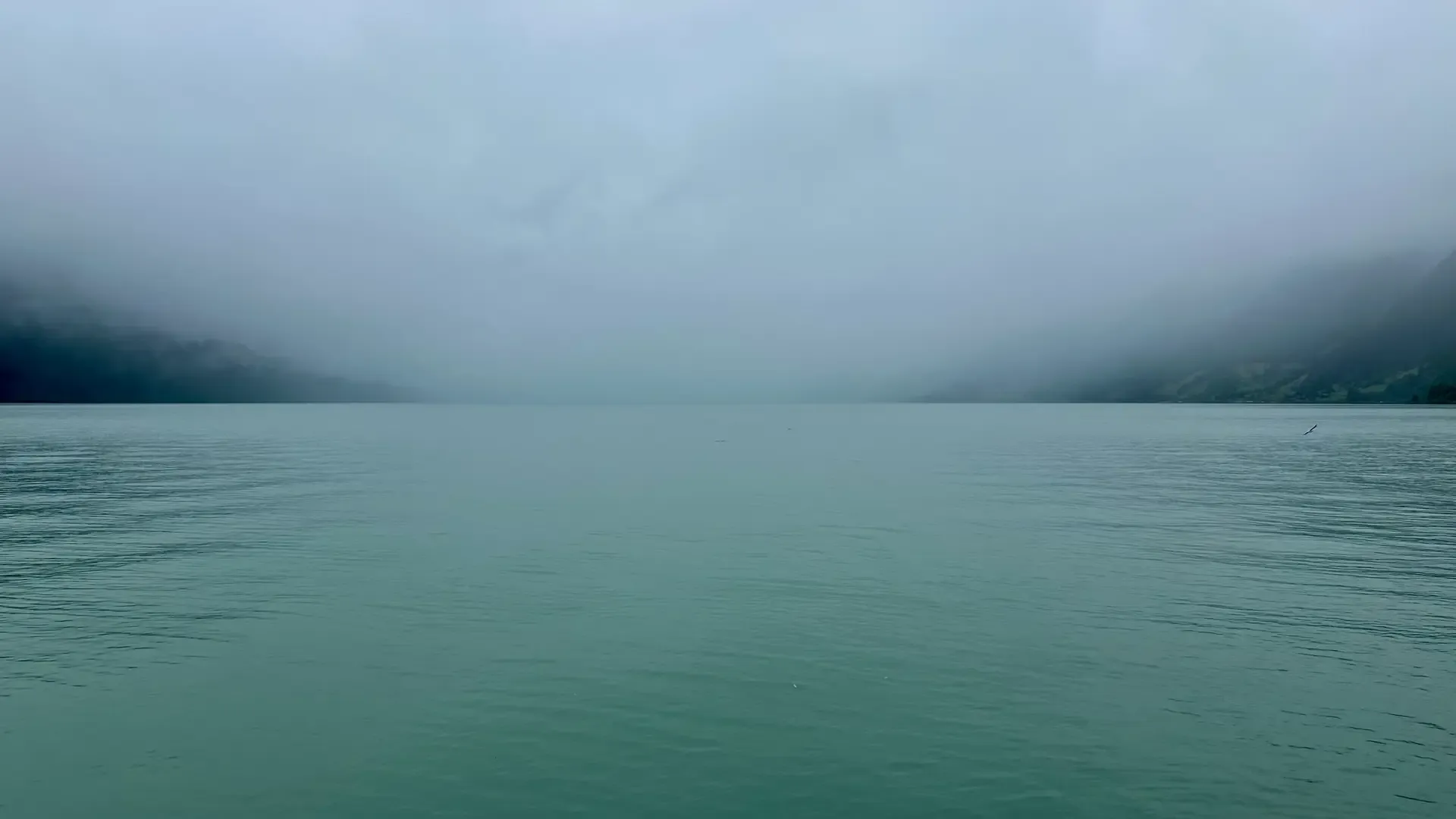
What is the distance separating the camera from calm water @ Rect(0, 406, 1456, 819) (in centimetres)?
2422

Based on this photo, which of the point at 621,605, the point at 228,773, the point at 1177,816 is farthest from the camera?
the point at 621,605

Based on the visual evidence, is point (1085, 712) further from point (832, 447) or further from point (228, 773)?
point (832, 447)

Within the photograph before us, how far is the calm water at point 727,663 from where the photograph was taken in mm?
24219

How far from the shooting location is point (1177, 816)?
890 inches

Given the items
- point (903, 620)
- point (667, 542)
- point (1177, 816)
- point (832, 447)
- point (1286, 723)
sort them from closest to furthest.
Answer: point (1177, 816) < point (1286, 723) < point (903, 620) < point (667, 542) < point (832, 447)

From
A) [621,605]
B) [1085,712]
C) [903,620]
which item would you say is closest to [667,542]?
[621,605]

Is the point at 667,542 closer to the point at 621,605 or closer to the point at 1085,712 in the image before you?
the point at 621,605

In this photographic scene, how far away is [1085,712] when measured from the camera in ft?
95.8

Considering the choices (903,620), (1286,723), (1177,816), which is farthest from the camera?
(903,620)

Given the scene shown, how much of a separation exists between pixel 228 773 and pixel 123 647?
51.3ft

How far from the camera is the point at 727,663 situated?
34.2 meters

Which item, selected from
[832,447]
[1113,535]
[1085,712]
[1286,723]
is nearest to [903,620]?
[1085,712]

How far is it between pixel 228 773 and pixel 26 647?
18.3 metres

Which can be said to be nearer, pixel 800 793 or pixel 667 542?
pixel 800 793
